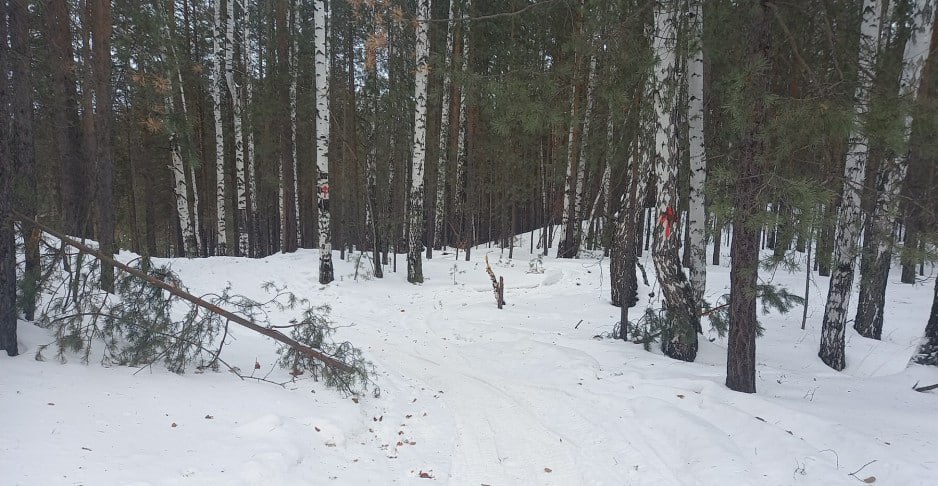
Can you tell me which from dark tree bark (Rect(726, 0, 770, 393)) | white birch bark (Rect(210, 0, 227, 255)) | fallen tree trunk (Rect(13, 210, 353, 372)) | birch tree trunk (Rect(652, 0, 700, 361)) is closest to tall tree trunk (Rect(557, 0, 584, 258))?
birch tree trunk (Rect(652, 0, 700, 361))

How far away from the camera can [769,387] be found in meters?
5.31

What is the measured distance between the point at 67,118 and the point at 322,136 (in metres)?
5.51

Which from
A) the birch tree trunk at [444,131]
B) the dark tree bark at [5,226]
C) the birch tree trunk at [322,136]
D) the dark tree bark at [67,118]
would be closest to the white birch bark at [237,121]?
the dark tree bark at [67,118]

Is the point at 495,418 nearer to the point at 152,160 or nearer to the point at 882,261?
the point at 882,261

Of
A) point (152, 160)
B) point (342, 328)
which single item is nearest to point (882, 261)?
point (342, 328)

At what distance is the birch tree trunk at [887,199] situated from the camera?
518 cm

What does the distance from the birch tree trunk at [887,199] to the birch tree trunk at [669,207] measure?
2.19 m

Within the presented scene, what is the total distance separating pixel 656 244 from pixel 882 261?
14.5ft

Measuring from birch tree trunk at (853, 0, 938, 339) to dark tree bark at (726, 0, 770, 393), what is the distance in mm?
1199

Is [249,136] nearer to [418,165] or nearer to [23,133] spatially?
[418,165]

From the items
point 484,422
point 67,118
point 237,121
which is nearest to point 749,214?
point 484,422

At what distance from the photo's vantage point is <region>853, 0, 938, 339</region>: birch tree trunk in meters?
5.18

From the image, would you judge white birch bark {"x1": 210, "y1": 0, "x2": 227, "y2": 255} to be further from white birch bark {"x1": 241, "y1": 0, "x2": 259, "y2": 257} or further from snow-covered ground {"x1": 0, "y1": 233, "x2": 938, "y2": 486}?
snow-covered ground {"x1": 0, "y1": 233, "x2": 938, "y2": 486}

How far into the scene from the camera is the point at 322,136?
11641 millimetres
